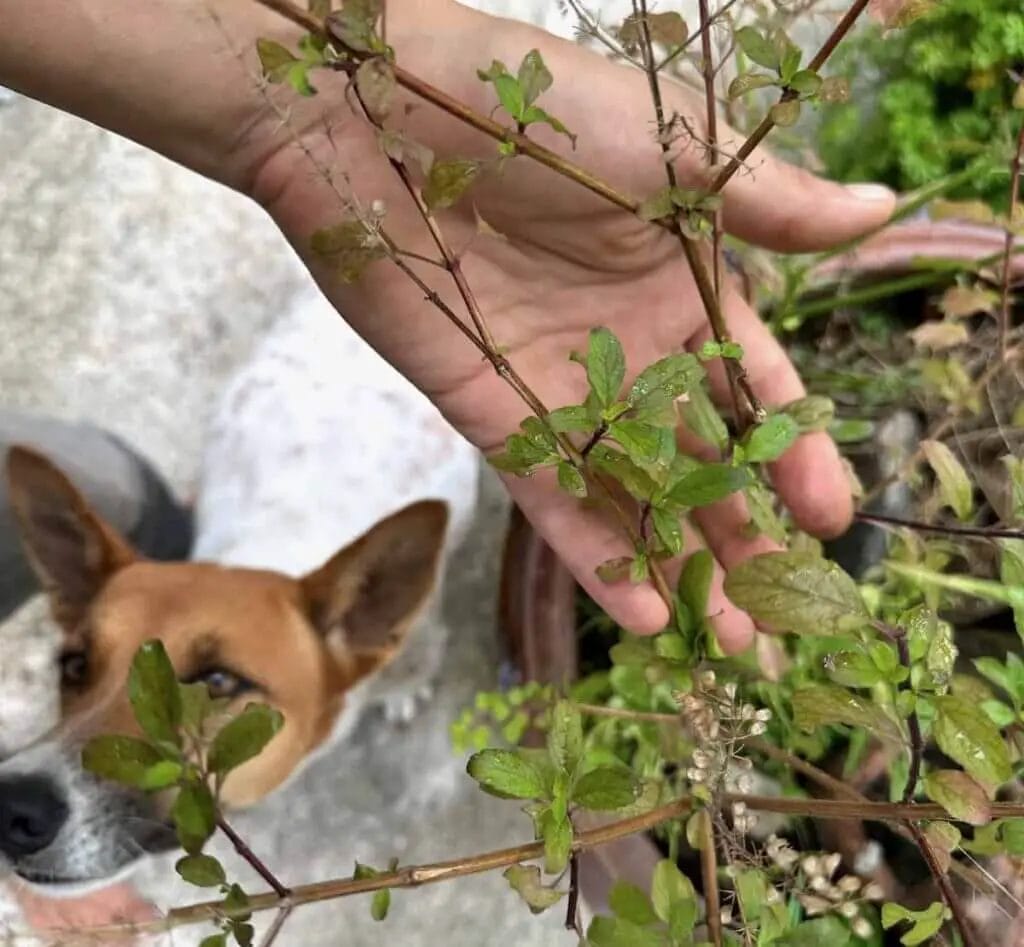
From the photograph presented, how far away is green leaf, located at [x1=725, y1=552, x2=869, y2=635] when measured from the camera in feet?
1.32

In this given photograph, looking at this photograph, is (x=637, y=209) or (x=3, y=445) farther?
(x=3, y=445)

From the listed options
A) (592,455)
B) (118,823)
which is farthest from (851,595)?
(118,823)

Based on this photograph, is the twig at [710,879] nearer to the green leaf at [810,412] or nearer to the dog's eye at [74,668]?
the green leaf at [810,412]

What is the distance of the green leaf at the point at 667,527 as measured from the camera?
44 centimetres

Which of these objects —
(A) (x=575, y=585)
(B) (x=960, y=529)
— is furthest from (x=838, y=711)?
(A) (x=575, y=585)

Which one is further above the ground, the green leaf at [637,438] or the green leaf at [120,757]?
the green leaf at [637,438]

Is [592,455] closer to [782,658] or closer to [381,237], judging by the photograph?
[381,237]

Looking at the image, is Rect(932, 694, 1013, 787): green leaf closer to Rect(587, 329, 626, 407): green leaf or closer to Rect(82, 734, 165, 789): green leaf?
Rect(587, 329, 626, 407): green leaf

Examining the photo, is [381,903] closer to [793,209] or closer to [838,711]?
[838,711]

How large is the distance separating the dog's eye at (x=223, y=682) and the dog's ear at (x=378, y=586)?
105 mm

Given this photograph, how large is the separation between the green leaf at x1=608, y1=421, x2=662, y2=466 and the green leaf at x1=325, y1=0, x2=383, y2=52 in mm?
172

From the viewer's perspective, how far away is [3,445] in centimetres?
107

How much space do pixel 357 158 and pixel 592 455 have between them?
0.34 meters

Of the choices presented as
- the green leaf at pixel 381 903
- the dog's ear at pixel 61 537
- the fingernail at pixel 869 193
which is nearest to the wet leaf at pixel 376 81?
the green leaf at pixel 381 903
